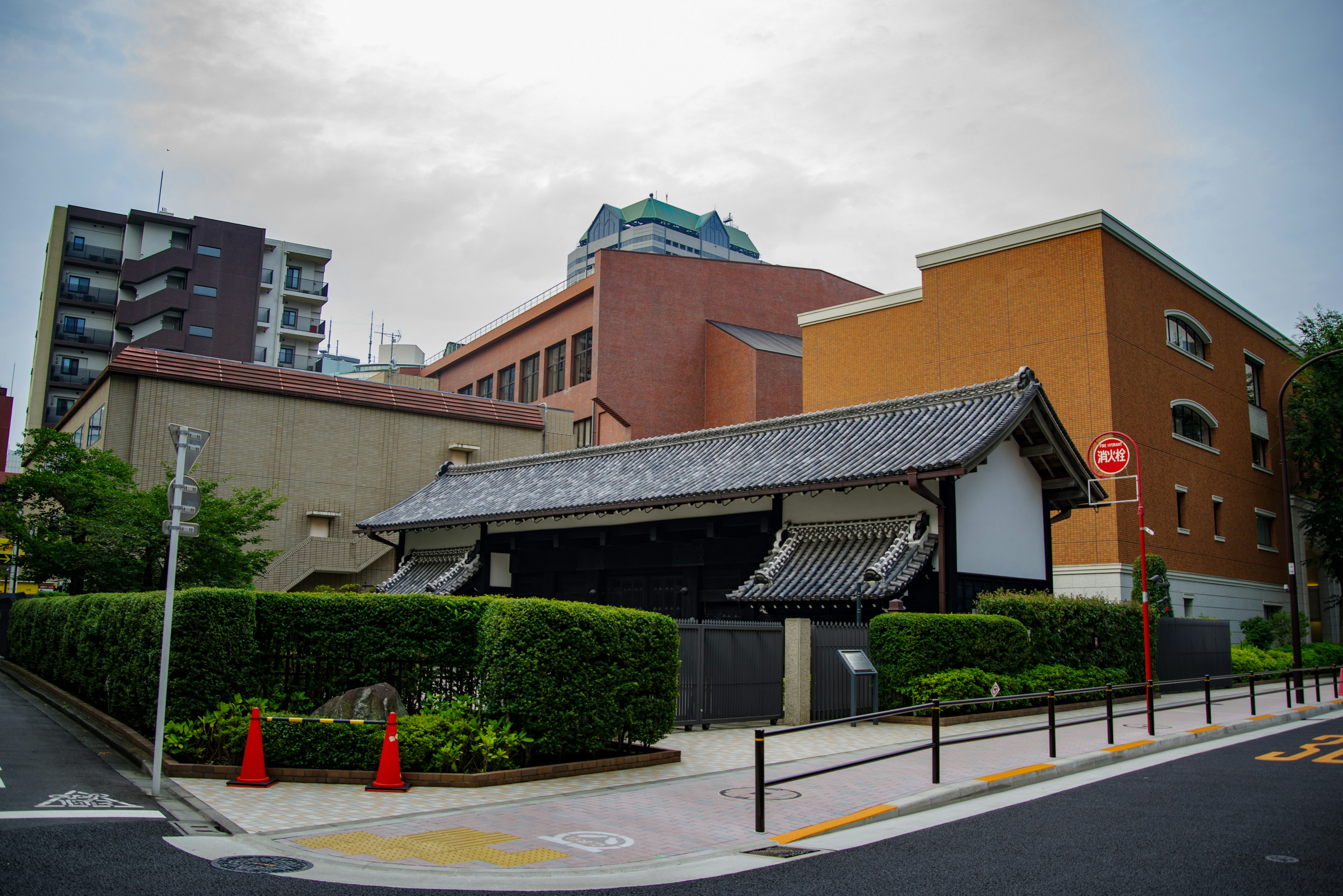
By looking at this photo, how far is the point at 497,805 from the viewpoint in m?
9.59

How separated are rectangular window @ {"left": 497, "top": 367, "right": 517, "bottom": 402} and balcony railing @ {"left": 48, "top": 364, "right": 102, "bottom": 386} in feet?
110

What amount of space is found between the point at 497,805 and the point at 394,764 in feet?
4.38

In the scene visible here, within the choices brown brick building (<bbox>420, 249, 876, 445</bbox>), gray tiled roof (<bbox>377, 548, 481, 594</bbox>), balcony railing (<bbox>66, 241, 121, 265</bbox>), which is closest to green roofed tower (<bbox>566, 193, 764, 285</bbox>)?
balcony railing (<bbox>66, 241, 121, 265</bbox>)

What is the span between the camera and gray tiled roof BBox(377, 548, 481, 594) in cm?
2725

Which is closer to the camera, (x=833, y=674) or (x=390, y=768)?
(x=390, y=768)

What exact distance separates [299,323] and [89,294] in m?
15.0

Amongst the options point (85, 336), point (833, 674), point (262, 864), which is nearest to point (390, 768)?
point (262, 864)

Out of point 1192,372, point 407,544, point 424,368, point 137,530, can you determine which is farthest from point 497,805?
point 424,368

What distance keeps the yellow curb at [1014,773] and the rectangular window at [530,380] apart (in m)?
44.7

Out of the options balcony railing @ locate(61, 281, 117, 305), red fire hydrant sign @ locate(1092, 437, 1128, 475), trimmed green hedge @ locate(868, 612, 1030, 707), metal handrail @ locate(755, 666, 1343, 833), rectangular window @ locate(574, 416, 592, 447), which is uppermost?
balcony railing @ locate(61, 281, 117, 305)

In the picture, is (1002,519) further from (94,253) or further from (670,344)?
(94,253)

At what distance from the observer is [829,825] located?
8.75 m

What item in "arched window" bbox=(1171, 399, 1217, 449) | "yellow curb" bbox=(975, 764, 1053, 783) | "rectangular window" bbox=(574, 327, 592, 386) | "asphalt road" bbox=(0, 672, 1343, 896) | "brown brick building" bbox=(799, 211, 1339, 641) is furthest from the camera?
"rectangular window" bbox=(574, 327, 592, 386)

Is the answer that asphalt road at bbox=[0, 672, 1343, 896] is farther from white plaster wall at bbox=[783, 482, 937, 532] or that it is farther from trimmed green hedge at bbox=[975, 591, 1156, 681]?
white plaster wall at bbox=[783, 482, 937, 532]
